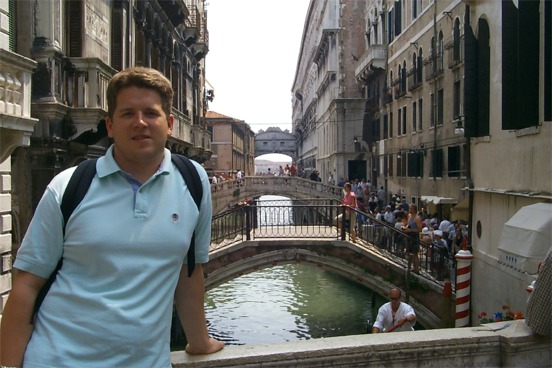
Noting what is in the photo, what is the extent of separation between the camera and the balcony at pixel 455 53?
1948 cm

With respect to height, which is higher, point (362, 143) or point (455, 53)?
point (455, 53)

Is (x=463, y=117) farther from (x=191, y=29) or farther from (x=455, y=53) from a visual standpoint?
(x=191, y=29)

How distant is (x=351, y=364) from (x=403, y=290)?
10.8 metres

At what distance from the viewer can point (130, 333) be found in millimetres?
2158

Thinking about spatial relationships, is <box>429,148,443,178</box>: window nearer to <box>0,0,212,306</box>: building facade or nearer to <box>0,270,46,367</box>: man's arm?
<box>0,0,212,306</box>: building facade

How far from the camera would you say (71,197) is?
83.7 inches

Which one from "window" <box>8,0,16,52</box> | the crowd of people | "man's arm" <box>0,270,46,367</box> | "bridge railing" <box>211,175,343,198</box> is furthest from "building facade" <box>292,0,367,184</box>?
"man's arm" <box>0,270,46,367</box>

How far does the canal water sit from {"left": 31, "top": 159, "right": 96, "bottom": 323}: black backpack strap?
1379 centimetres

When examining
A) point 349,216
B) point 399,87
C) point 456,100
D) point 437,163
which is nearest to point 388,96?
point 399,87

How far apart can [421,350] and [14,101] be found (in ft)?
19.5

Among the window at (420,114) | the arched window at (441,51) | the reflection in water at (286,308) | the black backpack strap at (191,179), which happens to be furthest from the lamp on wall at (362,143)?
the black backpack strap at (191,179)

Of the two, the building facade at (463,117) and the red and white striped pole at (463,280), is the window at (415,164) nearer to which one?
the building facade at (463,117)

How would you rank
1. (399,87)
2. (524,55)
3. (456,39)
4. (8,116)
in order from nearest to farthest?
(8,116)
(524,55)
(456,39)
(399,87)

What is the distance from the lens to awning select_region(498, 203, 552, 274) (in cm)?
820
